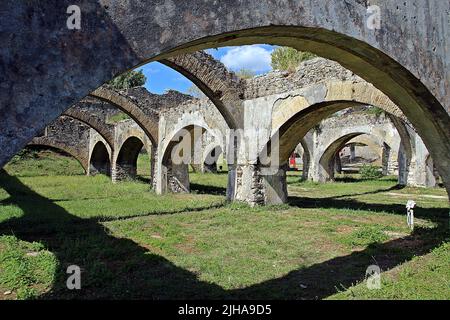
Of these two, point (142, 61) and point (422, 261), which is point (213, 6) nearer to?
point (142, 61)

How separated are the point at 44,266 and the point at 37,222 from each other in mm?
3510

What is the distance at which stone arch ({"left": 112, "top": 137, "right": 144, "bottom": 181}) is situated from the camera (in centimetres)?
1877

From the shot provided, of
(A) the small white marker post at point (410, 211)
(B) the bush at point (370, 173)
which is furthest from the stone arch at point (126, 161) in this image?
(A) the small white marker post at point (410, 211)

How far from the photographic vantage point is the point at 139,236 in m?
6.64

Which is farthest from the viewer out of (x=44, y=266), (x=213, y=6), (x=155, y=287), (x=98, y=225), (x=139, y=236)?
(x=98, y=225)

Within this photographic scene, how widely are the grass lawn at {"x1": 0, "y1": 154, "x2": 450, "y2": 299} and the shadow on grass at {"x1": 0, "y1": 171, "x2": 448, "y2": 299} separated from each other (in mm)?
14

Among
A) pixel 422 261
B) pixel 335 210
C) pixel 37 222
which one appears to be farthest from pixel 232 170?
pixel 422 261

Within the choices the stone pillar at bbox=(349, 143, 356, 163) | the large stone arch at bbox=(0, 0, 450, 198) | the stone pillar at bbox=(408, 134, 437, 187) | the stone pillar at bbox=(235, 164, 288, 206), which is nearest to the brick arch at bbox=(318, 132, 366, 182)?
the stone pillar at bbox=(408, 134, 437, 187)

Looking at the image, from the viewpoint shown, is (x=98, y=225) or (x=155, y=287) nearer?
(x=155, y=287)

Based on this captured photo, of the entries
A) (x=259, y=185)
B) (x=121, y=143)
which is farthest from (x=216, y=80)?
(x=121, y=143)

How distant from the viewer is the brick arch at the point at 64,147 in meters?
21.8

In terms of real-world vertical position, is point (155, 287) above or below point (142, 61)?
below

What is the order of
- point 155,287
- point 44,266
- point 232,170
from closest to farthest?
point 155,287 < point 44,266 < point 232,170

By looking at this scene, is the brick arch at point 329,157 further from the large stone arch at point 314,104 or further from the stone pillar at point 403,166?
the large stone arch at point 314,104
